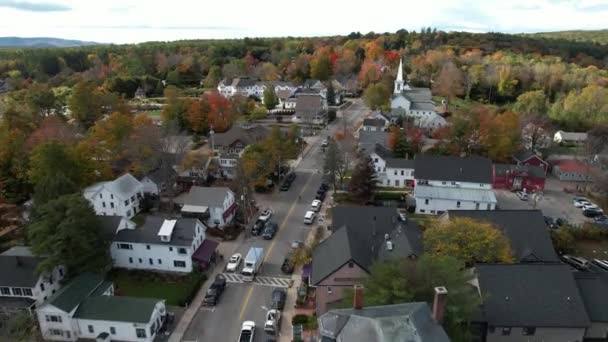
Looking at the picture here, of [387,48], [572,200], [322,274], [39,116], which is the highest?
[387,48]

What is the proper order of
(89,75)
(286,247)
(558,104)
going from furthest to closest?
(89,75) → (558,104) → (286,247)

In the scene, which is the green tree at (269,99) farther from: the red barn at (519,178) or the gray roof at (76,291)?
the gray roof at (76,291)

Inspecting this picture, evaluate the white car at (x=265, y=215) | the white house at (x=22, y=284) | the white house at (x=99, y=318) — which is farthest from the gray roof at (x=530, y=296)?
the white house at (x=22, y=284)

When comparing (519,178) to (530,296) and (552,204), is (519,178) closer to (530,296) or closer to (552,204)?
(552,204)

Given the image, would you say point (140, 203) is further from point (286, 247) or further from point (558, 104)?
point (558, 104)

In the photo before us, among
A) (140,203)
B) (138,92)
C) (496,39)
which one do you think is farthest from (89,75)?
(496,39)

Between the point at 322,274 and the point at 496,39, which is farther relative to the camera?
the point at 496,39

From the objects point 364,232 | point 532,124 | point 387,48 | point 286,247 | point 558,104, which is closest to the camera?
point 364,232
